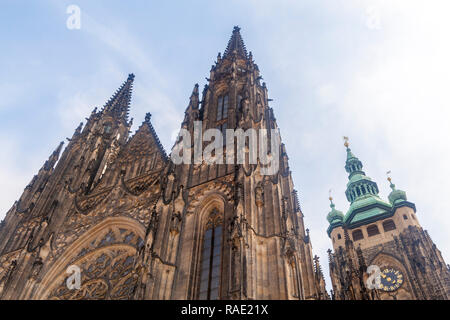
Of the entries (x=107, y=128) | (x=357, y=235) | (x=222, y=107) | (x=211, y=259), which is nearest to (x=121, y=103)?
(x=107, y=128)

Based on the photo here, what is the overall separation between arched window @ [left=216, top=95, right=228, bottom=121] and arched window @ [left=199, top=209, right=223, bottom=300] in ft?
24.4

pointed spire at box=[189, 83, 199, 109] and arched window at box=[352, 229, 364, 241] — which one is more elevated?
arched window at box=[352, 229, 364, 241]

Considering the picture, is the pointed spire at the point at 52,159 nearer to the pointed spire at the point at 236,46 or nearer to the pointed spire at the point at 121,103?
the pointed spire at the point at 121,103

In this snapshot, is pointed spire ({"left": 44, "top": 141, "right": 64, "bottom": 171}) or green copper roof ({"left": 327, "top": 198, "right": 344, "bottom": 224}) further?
green copper roof ({"left": 327, "top": 198, "right": 344, "bottom": 224})

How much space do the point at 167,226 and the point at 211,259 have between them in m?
2.32

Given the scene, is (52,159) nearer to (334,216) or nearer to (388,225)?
(388,225)

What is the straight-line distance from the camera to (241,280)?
1281cm

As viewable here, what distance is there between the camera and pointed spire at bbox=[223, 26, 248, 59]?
30.1 m

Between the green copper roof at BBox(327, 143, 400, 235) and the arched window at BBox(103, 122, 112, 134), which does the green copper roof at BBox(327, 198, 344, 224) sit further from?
the arched window at BBox(103, 122, 112, 134)

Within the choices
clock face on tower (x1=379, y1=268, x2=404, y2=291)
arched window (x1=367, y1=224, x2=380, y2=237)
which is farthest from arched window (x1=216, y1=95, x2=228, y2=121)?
arched window (x1=367, y1=224, x2=380, y2=237)

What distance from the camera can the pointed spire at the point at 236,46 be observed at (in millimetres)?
30116

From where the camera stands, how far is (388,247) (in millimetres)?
39250

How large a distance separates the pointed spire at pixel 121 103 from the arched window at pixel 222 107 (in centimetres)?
1078
